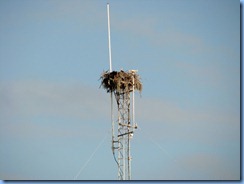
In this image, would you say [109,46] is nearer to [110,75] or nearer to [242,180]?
[110,75]

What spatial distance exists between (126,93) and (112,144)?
324 cm

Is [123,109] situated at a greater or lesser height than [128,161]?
greater

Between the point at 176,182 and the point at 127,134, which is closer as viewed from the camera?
the point at 176,182

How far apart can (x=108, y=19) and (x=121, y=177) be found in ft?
32.7

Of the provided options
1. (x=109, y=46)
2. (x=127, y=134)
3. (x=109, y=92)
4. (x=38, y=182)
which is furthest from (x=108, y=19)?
(x=38, y=182)

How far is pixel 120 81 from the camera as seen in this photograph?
4050cm

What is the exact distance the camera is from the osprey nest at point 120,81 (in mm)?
40562

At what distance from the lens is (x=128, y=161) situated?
40031 mm

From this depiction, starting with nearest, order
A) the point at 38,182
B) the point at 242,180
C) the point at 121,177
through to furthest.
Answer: the point at 242,180, the point at 38,182, the point at 121,177

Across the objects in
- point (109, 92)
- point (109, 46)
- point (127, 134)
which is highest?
point (109, 46)

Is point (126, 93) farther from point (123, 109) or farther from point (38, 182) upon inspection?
point (38, 182)

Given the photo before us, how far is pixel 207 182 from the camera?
1038 inches

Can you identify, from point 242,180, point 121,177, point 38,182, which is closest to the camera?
point 242,180

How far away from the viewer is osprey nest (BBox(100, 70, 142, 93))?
133 ft
